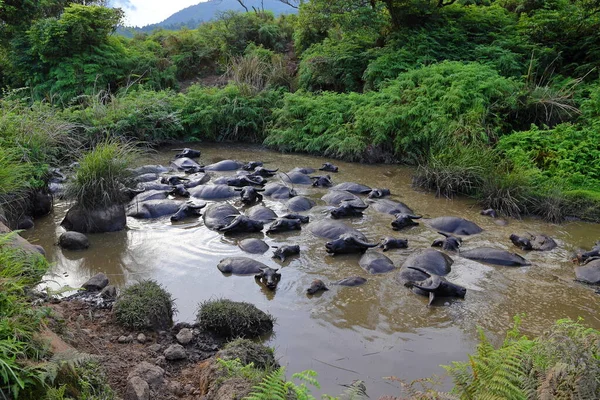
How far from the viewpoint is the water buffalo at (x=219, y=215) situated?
9.24m

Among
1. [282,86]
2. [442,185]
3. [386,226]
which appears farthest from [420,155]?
[282,86]

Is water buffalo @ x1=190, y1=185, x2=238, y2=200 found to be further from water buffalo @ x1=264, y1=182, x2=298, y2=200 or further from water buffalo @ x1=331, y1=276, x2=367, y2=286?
water buffalo @ x1=331, y1=276, x2=367, y2=286

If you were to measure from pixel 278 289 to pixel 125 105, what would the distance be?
10.8 m

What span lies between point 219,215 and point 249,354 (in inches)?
192

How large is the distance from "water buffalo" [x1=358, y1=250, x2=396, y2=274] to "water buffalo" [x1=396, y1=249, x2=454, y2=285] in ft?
0.76

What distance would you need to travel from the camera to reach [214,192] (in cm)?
1122

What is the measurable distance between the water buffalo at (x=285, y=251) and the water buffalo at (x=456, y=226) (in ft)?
9.23

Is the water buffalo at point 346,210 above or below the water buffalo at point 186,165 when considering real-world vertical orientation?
below

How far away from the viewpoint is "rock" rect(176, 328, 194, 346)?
5467mm

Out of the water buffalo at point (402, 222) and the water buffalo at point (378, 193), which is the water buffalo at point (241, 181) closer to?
the water buffalo at point (378, 193)

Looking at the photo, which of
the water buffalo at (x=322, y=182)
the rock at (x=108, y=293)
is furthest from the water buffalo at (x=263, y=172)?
the rock at (x=108, y=293)

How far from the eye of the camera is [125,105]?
1570 cm

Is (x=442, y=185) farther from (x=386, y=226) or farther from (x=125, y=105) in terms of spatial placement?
(x=125, y=105)

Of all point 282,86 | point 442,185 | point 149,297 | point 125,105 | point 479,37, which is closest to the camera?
point 149,297
